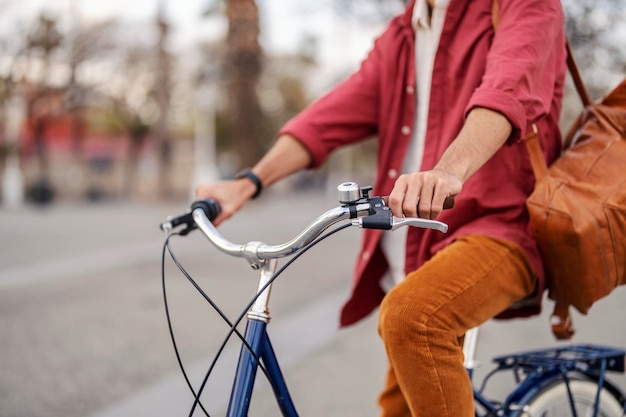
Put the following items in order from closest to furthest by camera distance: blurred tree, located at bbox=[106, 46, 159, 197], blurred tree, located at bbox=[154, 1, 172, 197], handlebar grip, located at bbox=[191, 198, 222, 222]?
1. handlebar grip, located at bbox=[191, 198, 222, 222]
2. blurred tree, located at bbox=[154, 1, 172, 197]
3. blurred tree, located at bbox=[106, 46, 159, 197]

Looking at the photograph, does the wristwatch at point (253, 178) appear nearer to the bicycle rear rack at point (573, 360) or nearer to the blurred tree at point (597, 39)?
the bicycle rear rack at point (573, 360)

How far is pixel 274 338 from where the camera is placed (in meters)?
5.62

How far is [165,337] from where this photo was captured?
5824mm

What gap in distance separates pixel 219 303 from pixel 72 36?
940 inches

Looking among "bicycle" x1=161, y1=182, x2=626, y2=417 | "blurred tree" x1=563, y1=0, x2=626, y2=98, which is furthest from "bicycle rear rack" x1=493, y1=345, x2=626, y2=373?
"blurred tree" x1=563, y1=0, x2=626, y2=98

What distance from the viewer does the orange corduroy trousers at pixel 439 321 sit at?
65.5 inches

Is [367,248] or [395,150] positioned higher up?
[395,150]

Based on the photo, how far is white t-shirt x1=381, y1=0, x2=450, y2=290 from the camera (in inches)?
82.9

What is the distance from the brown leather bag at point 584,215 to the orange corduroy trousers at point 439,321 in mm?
169

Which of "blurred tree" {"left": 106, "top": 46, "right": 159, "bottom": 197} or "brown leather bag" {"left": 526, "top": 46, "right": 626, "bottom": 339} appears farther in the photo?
"blurred tree" {"left": 106, "top": 46, "right": 159, "bottom": 197}

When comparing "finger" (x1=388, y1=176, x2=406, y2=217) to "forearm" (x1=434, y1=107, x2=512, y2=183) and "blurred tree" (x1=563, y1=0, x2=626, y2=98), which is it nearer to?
"forearm" (x1=434, y1=107, x2=512, y2=183)

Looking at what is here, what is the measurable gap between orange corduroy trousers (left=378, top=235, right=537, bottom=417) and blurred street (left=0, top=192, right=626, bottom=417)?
180cm

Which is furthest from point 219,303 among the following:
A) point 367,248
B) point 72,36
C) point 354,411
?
point 72,36

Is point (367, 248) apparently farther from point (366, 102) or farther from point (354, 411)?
point (354, 411)
